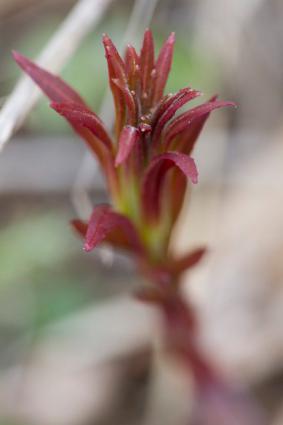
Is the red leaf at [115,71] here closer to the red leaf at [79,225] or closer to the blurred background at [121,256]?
the red leaf at [79,225]

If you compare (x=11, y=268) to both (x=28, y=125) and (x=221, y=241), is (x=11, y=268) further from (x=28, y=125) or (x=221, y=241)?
(x=221, y=241)

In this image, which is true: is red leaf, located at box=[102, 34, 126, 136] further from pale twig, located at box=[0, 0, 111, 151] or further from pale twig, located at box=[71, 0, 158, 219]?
pale twig, located at box=[71, 0, 158, 219]

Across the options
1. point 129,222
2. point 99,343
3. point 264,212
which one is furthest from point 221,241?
point 129,222

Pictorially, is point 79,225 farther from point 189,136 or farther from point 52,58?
point 52,58

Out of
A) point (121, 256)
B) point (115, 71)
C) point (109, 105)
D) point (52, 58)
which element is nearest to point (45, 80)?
point (115, 71)

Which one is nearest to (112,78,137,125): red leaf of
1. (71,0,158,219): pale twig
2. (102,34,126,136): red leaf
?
(102,34,126,136): red leaf

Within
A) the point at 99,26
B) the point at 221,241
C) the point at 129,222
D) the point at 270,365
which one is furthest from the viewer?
the point at 99,26

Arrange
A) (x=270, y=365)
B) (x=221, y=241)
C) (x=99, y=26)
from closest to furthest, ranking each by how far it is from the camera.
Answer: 1. (x=270, y=365)
2. (x=221, y=241)
3. (x=99, y=26)
